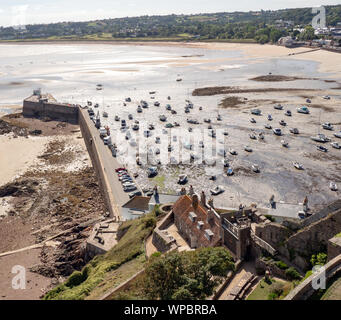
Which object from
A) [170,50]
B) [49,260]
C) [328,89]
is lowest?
[49,260]

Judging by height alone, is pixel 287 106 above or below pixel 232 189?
above

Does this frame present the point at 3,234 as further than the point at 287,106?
No

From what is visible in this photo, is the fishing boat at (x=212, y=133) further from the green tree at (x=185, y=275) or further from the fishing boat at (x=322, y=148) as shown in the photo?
the green tree at (x=185, y=275)

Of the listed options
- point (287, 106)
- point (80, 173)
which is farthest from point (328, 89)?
point (80, 173)

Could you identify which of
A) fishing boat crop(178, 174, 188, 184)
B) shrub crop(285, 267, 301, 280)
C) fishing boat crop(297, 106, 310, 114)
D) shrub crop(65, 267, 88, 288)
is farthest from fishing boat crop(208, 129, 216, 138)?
shrub crop(285, 267, 301, 280)

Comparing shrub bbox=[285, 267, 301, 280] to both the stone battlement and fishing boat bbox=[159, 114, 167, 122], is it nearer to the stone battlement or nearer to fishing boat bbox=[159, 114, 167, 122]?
fishing boat bbox=[159, 114, 167, 122]

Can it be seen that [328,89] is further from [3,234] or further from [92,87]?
[3,234]
